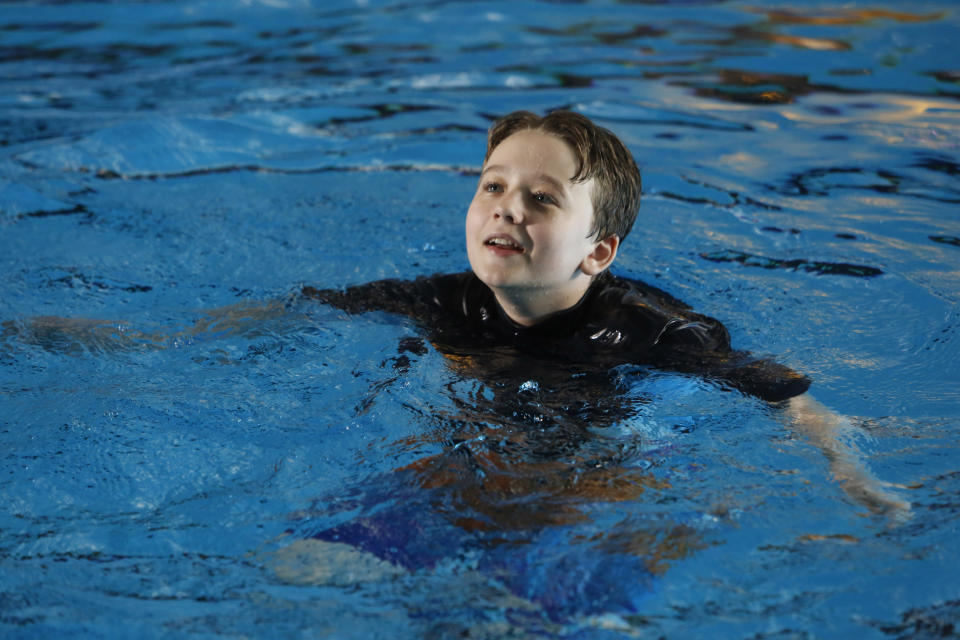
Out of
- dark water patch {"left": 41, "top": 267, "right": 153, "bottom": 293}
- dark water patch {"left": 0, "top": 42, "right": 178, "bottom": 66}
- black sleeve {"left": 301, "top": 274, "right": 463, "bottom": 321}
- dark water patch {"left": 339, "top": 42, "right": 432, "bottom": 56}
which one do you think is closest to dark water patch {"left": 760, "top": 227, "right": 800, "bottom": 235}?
black sleeve {"left": 301, "top": 274, "right": 463, "bottom": 321}

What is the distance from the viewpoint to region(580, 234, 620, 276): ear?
3.19 meters

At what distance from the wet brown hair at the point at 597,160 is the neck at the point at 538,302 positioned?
19cm

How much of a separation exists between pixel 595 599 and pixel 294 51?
7328 millimetres

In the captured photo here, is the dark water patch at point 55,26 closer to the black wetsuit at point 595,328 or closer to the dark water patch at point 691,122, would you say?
the dark water patch at point 691,122

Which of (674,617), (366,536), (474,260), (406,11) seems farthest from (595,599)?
(406,11)

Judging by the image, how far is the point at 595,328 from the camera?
311 cm

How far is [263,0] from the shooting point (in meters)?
9.95

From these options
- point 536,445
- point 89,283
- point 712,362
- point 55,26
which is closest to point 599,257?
point 712,362

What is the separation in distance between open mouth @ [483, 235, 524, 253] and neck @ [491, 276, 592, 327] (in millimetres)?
213

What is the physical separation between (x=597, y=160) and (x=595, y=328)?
0.52 m

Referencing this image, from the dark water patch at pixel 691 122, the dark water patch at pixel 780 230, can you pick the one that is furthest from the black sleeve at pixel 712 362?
the dark water patch at pixel 691 122

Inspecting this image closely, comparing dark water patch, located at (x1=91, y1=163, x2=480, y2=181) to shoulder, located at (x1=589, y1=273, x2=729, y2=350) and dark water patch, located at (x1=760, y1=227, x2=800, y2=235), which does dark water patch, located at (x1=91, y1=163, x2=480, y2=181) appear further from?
shoulder, located at (x1=589, y1=273, x2=729, y2=350)

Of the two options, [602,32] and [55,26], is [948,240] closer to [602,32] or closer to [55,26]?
[602,32]

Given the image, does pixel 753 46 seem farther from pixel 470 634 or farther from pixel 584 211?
pixel 470 634
